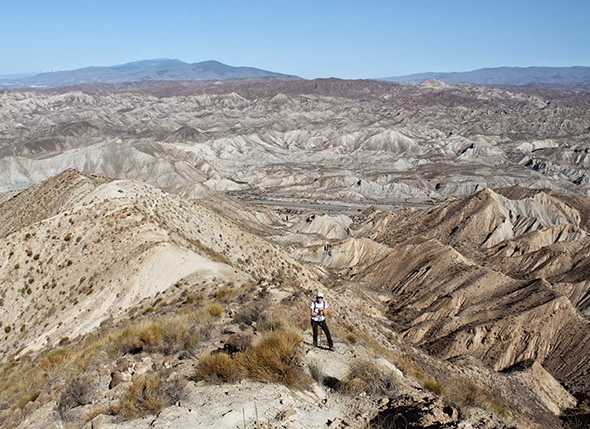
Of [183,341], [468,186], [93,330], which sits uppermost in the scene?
[183,341]

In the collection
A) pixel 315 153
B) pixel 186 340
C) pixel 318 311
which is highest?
pixel 318 311

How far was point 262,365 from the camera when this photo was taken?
9969 mm

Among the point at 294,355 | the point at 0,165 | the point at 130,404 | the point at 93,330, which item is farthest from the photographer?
the point at 0,165

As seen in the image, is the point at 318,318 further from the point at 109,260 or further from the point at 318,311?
the point at 109,260

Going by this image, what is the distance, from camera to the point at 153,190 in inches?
1251

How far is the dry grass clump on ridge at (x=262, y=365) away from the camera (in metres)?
9.77

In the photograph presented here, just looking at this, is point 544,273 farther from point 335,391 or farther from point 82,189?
point 335,391

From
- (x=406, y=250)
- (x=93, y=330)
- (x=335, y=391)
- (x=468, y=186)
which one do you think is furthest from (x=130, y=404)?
(x=468, y=186)

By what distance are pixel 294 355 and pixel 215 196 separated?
62.4 meters

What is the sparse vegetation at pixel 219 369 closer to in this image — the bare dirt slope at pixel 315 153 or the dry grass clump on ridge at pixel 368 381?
the dry grass clump on ridge at pixel 368 381

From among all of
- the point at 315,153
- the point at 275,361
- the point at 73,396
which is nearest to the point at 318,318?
the point at 275,361

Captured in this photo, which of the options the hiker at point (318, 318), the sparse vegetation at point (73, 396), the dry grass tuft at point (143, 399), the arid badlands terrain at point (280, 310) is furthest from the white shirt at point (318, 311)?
the sparse vegetation at point (73, 396)

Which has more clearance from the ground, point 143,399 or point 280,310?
point 143,399

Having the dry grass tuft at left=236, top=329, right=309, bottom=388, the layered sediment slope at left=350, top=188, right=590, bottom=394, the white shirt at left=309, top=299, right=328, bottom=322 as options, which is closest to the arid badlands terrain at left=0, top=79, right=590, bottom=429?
the dry grass tuft at left=236, top=329, right=309, bottom=388
